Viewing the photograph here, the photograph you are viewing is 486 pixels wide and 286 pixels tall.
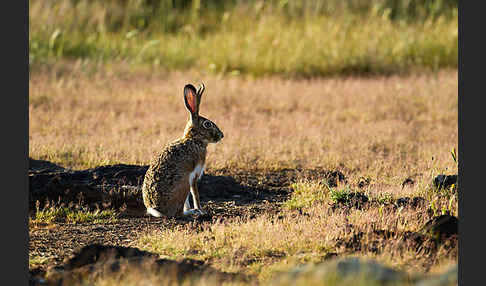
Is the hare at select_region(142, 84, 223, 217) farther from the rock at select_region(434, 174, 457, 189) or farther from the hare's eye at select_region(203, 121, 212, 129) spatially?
the rock at select_region(434, 174, 457, 189)

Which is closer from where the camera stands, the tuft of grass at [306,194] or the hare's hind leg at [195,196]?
the hare's hind leg at [195,196]

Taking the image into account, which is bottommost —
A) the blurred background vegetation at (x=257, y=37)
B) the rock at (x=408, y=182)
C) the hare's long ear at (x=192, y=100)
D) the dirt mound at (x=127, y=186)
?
the dirt mound at (x=127, y=186)

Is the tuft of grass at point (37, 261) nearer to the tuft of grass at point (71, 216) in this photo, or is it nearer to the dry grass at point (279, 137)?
the dry grass at point (279, 137)

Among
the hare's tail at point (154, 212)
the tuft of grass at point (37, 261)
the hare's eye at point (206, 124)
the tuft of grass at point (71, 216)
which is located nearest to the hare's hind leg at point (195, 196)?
the hare's tail at point (154, 212)

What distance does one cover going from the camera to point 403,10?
1870 centimetres

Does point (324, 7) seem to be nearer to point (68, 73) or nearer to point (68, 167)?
point (68, 73)

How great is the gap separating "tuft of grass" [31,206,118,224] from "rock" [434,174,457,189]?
3347mm

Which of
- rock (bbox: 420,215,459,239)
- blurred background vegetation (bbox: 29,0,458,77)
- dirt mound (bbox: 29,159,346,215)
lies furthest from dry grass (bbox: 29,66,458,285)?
blurred background vegetation (bbox: 29,0,458,77)

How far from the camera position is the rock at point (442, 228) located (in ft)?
17.9

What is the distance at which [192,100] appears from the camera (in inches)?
272

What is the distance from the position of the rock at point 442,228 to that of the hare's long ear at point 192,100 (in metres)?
2.51

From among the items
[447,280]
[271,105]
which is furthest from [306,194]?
[271,105]

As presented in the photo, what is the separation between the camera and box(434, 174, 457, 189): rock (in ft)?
24.3

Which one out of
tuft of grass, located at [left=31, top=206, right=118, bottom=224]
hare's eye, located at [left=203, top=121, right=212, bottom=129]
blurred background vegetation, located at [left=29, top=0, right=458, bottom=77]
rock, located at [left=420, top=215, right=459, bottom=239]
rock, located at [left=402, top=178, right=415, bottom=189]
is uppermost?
blurred background vegetation, located at [left=29, top=0, right=458, bottom=77]
